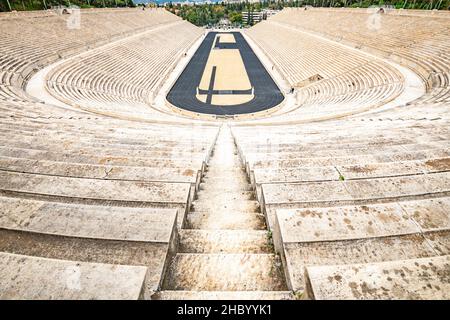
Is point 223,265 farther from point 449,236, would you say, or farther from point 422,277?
point 449,236

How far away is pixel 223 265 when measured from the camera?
2.60m

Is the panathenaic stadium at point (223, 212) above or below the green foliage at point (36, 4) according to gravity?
below

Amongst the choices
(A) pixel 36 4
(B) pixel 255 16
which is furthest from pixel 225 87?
(B) pixel 255 16

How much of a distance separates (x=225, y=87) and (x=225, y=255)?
2538cm

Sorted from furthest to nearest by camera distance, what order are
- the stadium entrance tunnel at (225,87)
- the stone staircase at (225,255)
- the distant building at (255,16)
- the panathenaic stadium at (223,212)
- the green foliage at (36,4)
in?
the distant building at (255,16) → the green foliage at (36,4) → the stadium entrance tunnel at (225,87) → the stone staircase at (225,255) → the panathenaic stadium at (223,212)

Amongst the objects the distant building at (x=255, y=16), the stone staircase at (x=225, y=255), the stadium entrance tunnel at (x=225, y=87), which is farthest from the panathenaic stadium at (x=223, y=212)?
the distant building at (x=255, y=16)

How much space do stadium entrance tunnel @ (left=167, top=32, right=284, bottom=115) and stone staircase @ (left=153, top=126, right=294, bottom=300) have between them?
17.0m

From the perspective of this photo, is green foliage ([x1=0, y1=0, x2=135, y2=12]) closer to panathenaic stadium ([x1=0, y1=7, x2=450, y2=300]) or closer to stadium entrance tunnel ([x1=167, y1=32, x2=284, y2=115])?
stadium entrance tunnel ([x1=167, y1=32, x2=284, y2=115])

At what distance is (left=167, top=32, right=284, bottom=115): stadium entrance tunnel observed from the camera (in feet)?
71.6

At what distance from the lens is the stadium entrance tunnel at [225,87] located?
2183 centimetres

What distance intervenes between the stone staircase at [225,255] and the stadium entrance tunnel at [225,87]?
671 inches

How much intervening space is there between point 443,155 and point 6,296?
5885mm

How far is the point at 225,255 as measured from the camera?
272 centimetres

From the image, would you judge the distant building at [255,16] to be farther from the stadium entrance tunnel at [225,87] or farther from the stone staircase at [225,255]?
the stone staircase at [225,255]
